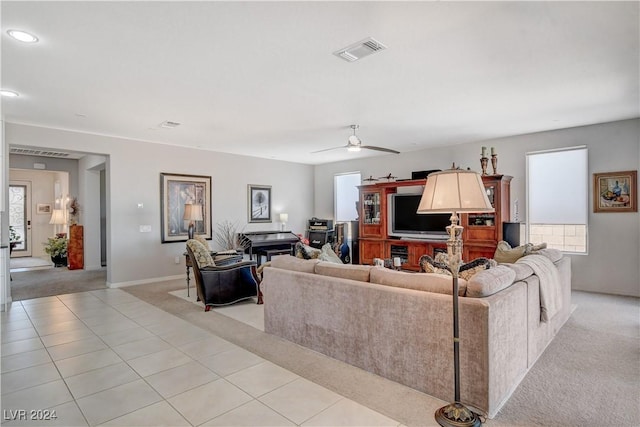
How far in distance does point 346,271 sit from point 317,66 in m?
1.85

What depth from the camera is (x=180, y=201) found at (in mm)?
6895

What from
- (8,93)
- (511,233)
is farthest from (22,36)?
(511,233)

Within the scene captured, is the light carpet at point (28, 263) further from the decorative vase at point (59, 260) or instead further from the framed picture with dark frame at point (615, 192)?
the framed picture with dark frame at point (615, 192)

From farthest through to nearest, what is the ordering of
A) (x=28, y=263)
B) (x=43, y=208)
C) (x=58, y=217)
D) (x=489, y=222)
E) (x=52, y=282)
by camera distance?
(x=43, y=208)
(x=58, y=217)
(x=28, y=263)
(x=52, y=282)
(x=489, y=222)

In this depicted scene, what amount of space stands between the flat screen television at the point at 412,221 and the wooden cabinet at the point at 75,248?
7.16 meters

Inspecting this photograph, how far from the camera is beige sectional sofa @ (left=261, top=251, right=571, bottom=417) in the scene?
2.21m

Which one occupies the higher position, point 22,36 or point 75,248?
point 22,36

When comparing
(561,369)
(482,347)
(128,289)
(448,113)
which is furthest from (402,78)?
(128,289)

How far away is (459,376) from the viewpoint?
220 cm

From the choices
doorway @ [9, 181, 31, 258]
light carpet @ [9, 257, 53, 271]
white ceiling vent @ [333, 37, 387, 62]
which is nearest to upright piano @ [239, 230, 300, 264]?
white ceiling vent @ [333, 37, 387, 62]

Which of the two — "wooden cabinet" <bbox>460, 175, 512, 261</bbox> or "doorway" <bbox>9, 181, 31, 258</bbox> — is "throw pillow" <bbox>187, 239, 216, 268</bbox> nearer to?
"wooden cabinet" <bbox>460, 175, 512, 261</bbox>

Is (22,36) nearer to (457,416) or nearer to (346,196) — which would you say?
(457,416)

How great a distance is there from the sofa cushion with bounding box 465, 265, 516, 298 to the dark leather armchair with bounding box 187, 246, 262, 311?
3.29 m

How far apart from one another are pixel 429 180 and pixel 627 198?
4.68m
